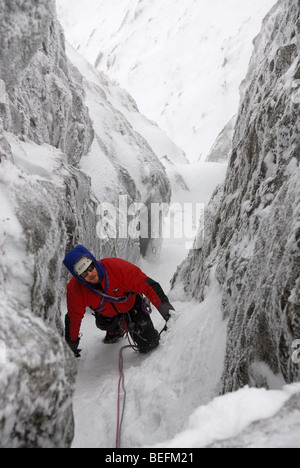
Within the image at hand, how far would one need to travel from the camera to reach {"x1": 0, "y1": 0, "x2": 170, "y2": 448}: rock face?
6.40ft

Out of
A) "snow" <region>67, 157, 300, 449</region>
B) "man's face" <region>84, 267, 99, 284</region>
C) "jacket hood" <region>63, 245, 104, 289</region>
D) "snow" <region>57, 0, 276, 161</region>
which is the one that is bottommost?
"snow" <region>67, 157, 300, 449</region>

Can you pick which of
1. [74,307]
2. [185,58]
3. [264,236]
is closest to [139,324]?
[74,307]

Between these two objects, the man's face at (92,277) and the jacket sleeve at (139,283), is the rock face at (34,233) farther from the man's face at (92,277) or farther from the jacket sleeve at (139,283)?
the jacket sleeve at (139,283)

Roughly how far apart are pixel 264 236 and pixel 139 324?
87.4 inches

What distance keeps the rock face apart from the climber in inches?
12.9

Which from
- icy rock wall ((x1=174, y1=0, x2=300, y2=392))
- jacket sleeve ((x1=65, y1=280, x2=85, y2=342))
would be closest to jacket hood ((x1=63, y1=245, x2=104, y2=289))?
jacket sleeve ((x1=65, y1=280, x2=85, y2=342))

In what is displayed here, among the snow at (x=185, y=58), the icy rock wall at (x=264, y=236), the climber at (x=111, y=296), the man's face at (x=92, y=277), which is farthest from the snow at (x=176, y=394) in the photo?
the snow at (x=185, y=58)

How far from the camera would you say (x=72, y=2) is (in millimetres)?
63094

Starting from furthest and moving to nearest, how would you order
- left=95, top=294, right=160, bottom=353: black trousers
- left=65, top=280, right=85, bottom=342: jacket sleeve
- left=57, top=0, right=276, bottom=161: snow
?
left=57, top=0, right=276, bottom=161: snow, left=95, top=294, right=160, bottom=353: black trousers, left=65, top=280, right=85, bottom=342: jacket sleeve

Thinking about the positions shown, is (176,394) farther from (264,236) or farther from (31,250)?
(31,250)

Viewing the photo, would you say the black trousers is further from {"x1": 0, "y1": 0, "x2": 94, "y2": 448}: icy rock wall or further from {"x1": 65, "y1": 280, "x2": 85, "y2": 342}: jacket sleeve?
{"x1": 0, "y1": 0, "x2": 94, "y2": 448}: icy rock wall

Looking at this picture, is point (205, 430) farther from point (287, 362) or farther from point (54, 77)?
point (54, 77)

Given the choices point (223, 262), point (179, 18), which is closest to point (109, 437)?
point (223, 262)

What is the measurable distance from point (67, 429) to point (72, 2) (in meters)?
76.5
